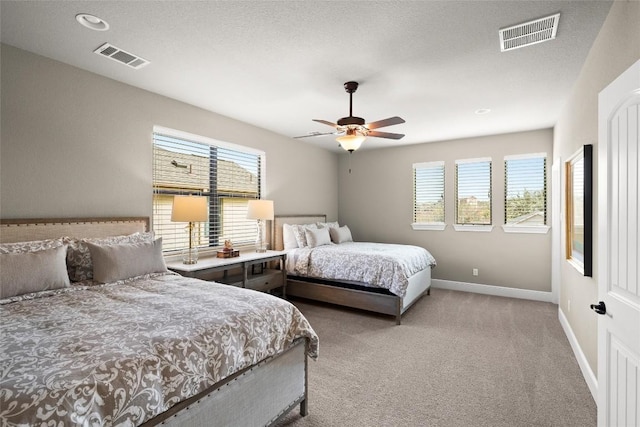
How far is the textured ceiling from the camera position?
212cm

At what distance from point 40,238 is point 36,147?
2.56 feet

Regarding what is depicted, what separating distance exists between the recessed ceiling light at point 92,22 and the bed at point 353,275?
11.0 feet

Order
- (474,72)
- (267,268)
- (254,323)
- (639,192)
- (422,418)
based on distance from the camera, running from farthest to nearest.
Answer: (267,268), (474,72), (422,418), (254,323), (639,192)

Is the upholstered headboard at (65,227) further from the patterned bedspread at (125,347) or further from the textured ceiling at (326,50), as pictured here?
the textured ceiling at (326,50)

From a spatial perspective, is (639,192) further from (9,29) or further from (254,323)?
(9,29)

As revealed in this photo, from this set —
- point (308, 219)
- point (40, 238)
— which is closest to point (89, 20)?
point (40, 238)

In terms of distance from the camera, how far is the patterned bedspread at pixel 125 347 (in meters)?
1.10

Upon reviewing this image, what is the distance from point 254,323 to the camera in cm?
185

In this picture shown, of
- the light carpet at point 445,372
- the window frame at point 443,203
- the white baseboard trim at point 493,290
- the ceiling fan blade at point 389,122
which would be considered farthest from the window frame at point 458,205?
the ceiling fan blade at point 389,122

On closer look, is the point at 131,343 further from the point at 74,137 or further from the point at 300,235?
the point at 300,235

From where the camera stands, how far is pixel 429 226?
19.6ft

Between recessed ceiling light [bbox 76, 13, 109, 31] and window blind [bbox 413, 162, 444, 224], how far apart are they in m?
5.12

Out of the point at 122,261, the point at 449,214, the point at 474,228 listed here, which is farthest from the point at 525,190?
the point at 122,261

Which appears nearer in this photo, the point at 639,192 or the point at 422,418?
the point at 639,192
